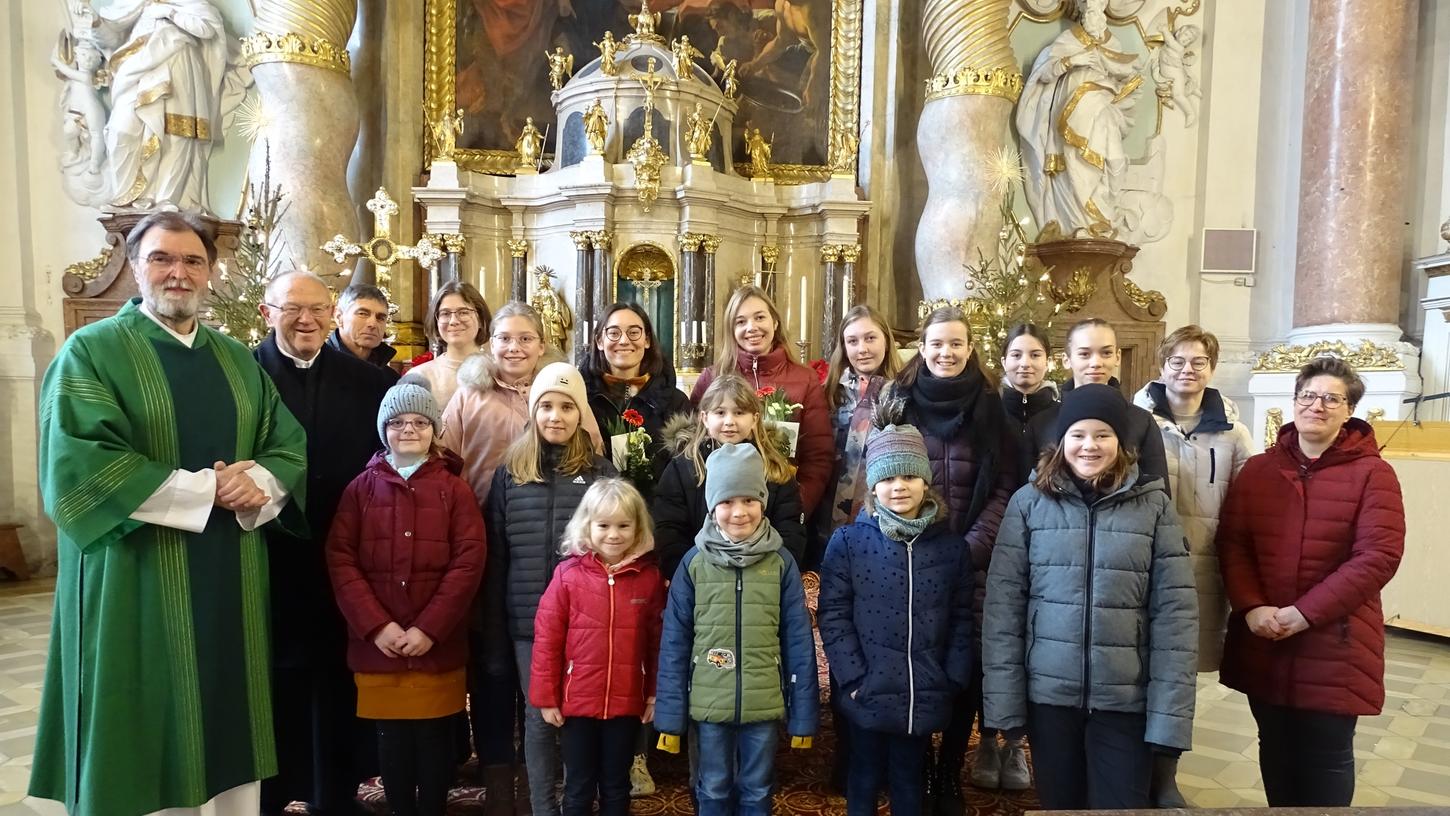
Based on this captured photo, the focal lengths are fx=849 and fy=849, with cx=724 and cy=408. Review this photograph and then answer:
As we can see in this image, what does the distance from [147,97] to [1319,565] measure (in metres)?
10.1

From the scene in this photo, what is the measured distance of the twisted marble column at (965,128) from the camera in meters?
8.27

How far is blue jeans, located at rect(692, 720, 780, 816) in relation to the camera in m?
2.76

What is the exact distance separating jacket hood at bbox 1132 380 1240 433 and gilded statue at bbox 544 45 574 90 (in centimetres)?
767

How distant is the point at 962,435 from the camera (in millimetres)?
3117

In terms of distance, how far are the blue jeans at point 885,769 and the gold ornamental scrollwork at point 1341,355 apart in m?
6.05

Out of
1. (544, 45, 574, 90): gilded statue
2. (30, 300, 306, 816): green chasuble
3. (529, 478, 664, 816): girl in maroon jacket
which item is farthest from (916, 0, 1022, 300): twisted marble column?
(30, 300, 306, 816): green chasuble

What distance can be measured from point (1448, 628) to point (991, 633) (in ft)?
18.1

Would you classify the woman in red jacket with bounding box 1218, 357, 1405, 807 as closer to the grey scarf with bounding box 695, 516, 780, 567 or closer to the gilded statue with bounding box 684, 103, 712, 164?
the grey scarf with bounding box 695, 516, 780, 567

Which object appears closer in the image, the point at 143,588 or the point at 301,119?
the point at 143,588

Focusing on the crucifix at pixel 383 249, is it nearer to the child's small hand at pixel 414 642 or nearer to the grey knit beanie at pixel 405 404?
the grey knit beanie at pixel 405 404

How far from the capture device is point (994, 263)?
317 inches

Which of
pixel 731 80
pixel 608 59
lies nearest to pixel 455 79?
pixel 608 59

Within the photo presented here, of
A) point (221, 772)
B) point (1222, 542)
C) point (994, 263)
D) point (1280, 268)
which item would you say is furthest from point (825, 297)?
point (221, 772)

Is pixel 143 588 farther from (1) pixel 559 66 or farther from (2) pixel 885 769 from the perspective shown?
(1) pixel 559 66
